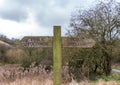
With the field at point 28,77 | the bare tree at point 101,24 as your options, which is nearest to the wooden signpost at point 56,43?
the field at point 28,77

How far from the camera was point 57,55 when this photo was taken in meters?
7.26

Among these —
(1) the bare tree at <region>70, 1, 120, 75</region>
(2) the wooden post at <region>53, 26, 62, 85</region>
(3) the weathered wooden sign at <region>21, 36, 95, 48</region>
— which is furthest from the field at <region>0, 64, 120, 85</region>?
(1) the bare tree at <region>70, 1, 120, 75</region>

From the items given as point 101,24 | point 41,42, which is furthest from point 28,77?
point 101,24

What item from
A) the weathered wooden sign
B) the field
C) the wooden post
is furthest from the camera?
the field

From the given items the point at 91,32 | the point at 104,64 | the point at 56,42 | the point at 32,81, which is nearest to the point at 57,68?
the point at 56,42

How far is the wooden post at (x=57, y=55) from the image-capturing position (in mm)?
7223

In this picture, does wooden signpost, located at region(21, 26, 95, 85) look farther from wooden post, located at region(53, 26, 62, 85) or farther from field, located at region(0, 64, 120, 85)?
field, located at region(0, 64, 120, 85)

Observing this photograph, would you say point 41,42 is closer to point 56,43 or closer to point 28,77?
point 56,43

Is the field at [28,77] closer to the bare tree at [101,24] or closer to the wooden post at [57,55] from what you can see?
the wooden post at [57,55]

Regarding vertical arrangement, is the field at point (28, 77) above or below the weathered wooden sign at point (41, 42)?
below

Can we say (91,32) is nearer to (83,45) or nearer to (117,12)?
(117,12)

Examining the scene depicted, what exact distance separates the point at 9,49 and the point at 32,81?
23913 mm

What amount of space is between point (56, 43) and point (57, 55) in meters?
0.29

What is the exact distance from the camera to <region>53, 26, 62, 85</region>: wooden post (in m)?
7.22
